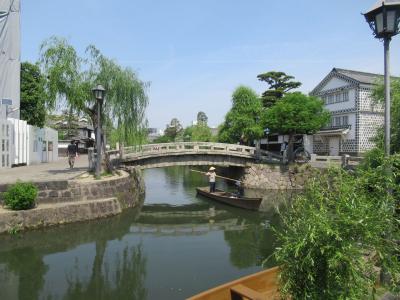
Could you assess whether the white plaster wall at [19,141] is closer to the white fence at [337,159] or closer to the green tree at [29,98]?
the green tree at [29,98]

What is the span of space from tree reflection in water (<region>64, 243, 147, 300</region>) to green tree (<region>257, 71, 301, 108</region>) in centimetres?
2965

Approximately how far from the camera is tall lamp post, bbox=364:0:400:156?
4391mm

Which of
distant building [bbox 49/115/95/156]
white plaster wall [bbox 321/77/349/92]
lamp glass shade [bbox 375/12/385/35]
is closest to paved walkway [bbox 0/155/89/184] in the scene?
lamp glass shade [bbox 375/12/385/35]

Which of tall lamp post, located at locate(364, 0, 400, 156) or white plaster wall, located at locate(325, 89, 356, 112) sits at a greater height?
white plaster wall, located at locate(325, 89, 356, 112)

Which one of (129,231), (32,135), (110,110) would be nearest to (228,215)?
(129,231)

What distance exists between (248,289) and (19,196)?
9.33 m

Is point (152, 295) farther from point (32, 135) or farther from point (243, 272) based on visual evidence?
point (32, 135)

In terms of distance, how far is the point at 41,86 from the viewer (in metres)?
16.7

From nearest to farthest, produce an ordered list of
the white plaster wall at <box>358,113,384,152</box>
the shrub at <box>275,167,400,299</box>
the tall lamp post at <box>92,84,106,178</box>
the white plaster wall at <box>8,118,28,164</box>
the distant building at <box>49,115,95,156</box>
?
the shrub at <box>275,167,400,299</box> → the tall lamp post at <box>92,84,106,178</box> → the white plaster wall at <box>8,118,28,164</box> → the white plaster wall at <box>358,113,384,152</box> → the distant building at <box>49,115,95,156</box>

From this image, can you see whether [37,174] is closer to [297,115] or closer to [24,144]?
[24,144]

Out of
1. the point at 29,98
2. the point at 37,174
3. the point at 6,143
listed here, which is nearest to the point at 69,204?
the point at 37,174

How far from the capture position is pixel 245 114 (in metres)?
34.2

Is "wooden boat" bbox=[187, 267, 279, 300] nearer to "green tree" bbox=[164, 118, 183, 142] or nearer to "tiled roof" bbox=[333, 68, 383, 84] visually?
"tiled roof" bbox=[333, 68, 383, 84]

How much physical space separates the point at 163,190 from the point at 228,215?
10226 millimetres
